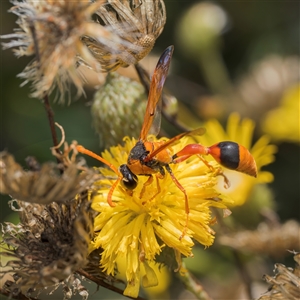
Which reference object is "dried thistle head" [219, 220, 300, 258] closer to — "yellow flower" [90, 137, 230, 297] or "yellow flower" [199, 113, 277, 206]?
"yellow flower" [199, 113, 277, 206]

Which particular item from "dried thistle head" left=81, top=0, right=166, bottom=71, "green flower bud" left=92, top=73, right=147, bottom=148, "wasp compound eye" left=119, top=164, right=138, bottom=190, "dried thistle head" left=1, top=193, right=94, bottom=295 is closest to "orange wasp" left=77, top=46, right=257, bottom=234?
"wasp compound eye" left=119, top=164, right=138, bottom=190

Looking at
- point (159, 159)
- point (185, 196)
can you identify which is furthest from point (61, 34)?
point (185, 196)

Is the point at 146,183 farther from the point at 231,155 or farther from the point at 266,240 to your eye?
the point at 266,240

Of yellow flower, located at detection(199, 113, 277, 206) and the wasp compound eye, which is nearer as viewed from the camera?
the wasp compound eye

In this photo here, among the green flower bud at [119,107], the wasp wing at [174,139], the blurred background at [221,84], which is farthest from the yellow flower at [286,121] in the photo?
the wasp wing at [174,139]

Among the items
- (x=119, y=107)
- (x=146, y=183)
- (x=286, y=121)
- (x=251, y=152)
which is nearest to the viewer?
(x=146, y=183)

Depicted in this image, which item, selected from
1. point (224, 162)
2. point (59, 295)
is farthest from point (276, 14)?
point (224, 162)

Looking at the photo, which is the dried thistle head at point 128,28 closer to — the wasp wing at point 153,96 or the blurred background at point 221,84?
the wasp wing at point 153,96
